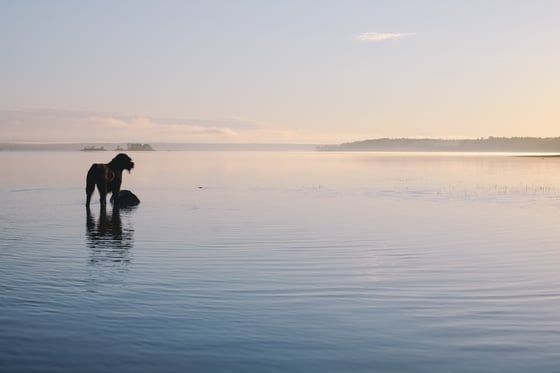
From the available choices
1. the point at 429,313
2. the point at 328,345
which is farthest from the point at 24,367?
the point at 429,313

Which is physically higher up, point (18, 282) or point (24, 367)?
point (18, 282)

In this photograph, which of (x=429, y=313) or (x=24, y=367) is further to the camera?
(x=429, y=313)

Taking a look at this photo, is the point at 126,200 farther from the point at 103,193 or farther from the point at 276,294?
the point at 276,294

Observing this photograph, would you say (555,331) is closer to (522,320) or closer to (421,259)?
(522,320)

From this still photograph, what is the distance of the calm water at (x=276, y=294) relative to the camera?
28.1 ft

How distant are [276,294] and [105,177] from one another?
864 inches

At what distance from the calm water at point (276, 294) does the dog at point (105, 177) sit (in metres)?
5.02

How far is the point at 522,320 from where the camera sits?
10.6 meters

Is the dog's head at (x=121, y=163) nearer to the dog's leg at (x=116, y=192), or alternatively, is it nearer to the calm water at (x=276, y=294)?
the dog's leg at (x=116, y=192)

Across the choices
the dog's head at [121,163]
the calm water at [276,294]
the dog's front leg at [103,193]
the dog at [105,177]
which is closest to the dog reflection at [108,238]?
the calm water at [276,294]

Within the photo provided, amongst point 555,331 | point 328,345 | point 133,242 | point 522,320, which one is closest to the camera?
point 328,345

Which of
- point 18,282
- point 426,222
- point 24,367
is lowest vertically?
point 24,367

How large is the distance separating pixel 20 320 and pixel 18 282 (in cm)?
325

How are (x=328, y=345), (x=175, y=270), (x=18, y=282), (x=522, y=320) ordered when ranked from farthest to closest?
(x=175, y=270), (x=18, y=282), (x=522, y=320), (x=328, y=345)
